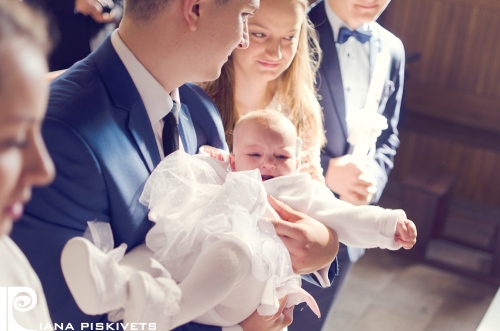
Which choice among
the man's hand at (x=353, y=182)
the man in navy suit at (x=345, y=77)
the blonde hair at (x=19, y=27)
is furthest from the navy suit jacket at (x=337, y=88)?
the blonde hair at (x=19, y=27)

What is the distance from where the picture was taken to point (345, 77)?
2377mm

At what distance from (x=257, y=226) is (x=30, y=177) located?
2.42ft

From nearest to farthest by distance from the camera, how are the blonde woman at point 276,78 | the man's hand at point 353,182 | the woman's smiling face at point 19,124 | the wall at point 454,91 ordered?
the woman's smiling face at point 19,124 < the blonde woman at point 276,78 < the man's hand at point 353,182 < the wall at point 454,91

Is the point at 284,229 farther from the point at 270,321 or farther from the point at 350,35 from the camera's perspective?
the point at 350,35

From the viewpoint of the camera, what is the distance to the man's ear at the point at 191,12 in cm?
132

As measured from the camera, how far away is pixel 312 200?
1540mm

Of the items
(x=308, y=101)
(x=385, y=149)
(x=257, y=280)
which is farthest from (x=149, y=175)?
(x=385, y=149)

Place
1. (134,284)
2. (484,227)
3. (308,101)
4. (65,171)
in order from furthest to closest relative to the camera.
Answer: (484,227) → (308,101) → (65,171) → (134,284)

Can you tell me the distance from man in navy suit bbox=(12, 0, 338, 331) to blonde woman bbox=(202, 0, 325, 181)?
0.46 meters

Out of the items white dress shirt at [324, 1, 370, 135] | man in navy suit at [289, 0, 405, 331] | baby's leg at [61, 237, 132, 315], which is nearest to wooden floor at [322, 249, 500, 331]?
man in navy suit at [289, 0, 405, 331]

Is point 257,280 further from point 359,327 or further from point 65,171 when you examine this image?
point 359,327

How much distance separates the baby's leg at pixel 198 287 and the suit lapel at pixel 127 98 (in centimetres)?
27

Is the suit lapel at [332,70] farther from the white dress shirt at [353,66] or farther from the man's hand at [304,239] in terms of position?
the man's hand at [304,239]

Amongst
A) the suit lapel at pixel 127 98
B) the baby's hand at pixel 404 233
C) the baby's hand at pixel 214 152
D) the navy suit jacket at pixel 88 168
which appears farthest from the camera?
the baby's hand at pixel 214 152
